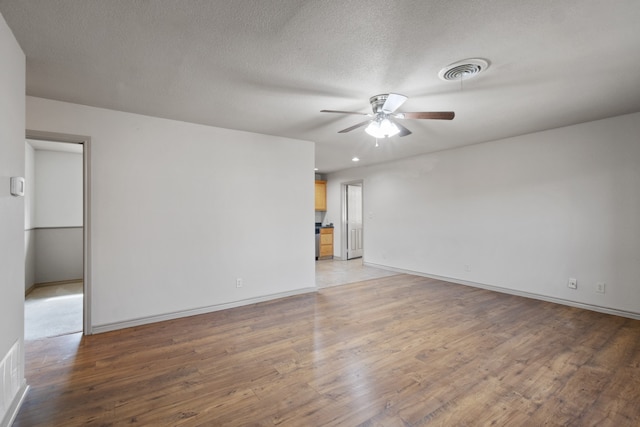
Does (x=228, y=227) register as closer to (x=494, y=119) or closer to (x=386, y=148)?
(x=386, y=148)

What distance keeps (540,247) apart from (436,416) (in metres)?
3.52

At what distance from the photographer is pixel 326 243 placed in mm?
8008

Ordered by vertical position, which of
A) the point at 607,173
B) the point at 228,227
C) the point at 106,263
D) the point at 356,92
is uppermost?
the point at 356,92

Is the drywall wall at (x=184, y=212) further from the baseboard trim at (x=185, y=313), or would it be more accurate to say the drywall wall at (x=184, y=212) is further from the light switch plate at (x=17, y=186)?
the light switch plate at (x=17, y=186)

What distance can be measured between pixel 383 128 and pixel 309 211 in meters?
2.14

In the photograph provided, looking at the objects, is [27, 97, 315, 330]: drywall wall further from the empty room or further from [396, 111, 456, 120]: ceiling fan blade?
[396, 111, 456, 120]: ceiling fan blade

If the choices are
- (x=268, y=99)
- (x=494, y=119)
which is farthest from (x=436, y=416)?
(x=494, y=119)

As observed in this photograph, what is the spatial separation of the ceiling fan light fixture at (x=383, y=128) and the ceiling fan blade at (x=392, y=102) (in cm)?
10

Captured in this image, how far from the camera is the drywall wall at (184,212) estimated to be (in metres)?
3.19

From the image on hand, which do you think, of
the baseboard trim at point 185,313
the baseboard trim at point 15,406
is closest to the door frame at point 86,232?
the baseboard trim at point 185,313

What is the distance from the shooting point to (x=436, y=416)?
1849 millimetres

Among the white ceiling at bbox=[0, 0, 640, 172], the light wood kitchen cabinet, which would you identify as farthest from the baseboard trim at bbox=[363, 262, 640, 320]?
the white ceiling at bbox=[0, 0, 640, 172]

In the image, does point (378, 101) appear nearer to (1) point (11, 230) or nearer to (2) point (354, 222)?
(1) point (11, 230)

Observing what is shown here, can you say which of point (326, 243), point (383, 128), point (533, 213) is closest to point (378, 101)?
point (383, 128)
